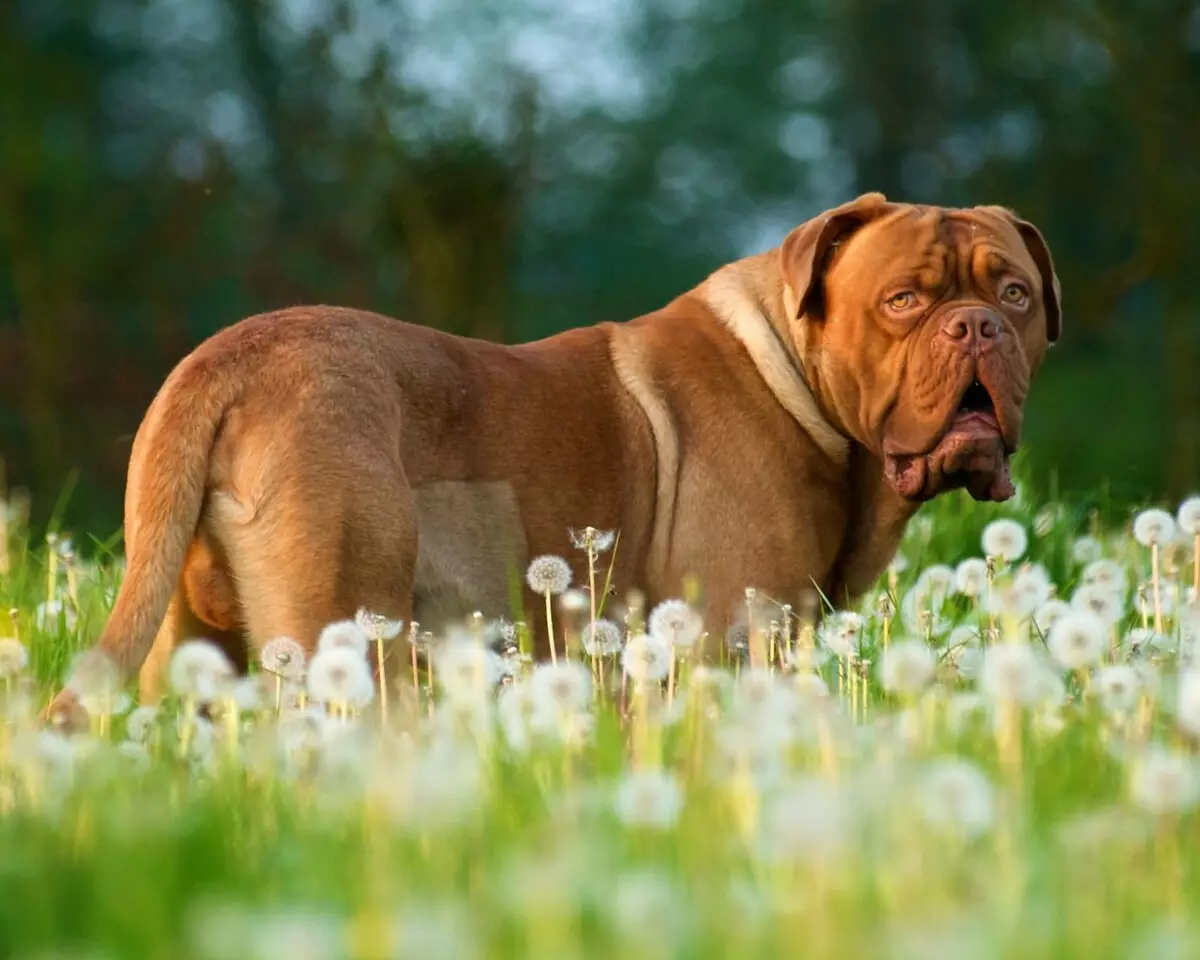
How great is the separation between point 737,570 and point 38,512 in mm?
10983

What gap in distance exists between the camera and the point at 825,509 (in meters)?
4.53

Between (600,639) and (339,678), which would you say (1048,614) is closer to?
(600,639)

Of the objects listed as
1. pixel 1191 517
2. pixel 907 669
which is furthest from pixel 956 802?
pixel 1191 517

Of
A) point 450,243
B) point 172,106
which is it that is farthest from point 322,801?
point 172,106

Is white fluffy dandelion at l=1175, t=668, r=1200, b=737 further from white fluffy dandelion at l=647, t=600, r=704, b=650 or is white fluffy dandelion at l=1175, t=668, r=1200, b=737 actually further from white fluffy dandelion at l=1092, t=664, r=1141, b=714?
white fluffy dandelion at l=647, t=600, r=704, b=650

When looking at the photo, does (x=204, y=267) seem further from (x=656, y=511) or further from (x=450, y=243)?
(x=656, y=511)

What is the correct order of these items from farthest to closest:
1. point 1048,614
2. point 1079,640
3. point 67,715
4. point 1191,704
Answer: point 1048,614 → point 67,715 → point 1079,640 → point 1191,704

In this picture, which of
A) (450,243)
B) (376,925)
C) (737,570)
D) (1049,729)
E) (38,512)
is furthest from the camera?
(38,512)

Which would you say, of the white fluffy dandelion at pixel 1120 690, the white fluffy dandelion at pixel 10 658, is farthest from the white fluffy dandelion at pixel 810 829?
the white fluffy dandelion at pixel 10 658

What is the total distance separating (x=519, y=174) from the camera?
12.7 metres

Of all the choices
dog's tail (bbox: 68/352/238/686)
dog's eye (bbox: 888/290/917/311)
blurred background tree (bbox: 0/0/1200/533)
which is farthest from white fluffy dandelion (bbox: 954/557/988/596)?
blurred background tree (bbox: 0/0/1200/533)

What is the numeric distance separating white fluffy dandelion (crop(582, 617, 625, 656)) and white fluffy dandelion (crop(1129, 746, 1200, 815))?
4.79ft

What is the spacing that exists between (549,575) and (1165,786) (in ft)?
6.87

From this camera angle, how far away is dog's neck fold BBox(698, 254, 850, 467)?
14.9 feet
